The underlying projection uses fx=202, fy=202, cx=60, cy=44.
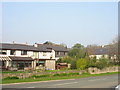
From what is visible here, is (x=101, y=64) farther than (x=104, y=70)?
No

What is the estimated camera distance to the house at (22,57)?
4499 cm

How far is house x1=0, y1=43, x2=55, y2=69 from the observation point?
45.0 meters

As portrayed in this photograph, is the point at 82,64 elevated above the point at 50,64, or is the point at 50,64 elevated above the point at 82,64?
the point at 82,64

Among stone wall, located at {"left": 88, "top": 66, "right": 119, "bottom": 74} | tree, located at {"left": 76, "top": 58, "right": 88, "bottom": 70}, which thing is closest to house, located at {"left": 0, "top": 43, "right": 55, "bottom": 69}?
tree, located at {"left": 76, "top": 58, "right": 88, "bottom": 70}

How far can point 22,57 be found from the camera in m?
48.8

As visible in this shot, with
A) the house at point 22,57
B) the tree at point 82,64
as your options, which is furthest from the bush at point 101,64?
the house at point 22,57

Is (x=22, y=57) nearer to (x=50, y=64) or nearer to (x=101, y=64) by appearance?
(x=50, y=64)

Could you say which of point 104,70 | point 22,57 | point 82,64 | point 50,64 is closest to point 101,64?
point 104,70

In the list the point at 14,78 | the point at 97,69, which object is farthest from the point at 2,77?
the point at 97,69

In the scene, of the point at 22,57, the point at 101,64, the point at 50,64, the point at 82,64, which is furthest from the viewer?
the point at 50,64

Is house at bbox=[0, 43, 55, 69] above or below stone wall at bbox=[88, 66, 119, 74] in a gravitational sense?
above

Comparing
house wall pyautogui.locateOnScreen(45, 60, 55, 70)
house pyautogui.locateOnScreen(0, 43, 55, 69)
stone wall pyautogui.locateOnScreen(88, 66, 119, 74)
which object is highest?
house pyautogui.locateOnScreen(0, 43, 55, 69)

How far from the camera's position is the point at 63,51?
69.0m

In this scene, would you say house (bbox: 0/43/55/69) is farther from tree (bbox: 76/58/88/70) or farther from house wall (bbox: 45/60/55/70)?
tree (bbox: 76/58/88/70)
